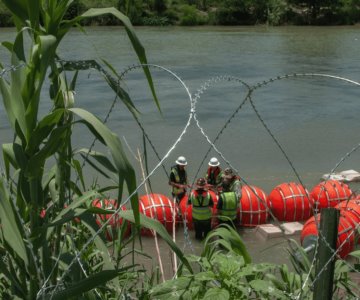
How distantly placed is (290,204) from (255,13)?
48.4m

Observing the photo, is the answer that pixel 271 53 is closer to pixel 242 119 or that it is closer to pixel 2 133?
pixel 242 119

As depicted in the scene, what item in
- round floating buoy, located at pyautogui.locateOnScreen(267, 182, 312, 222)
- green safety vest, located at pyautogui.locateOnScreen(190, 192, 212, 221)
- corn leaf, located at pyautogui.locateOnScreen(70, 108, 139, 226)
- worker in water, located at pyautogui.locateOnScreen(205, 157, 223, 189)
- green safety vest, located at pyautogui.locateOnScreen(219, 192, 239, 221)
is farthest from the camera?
worker in water, located at pyautogui.locateOnScreen(205, 157, 223, 189)

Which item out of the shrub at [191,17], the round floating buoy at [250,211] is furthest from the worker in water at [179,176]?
the shrub at [191,17]

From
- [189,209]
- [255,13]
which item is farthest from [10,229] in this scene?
[255,13]

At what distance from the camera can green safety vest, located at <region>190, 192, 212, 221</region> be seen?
775cm

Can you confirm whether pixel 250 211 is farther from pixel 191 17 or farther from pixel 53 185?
pixel 191 17

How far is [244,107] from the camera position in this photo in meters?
17.8

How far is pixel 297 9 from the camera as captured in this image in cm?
5400

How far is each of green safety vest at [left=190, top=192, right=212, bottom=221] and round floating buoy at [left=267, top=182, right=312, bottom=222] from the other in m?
1.31

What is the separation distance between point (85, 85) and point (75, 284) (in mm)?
18833

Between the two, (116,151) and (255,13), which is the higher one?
(116,151)

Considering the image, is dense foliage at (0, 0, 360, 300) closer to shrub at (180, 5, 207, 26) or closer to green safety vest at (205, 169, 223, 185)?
green safety vest at (205, 169, 223, 185)

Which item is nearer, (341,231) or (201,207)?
(341,231)

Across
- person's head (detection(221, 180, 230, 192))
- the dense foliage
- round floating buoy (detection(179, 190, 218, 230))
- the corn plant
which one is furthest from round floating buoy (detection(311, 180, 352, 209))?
the corn plant
